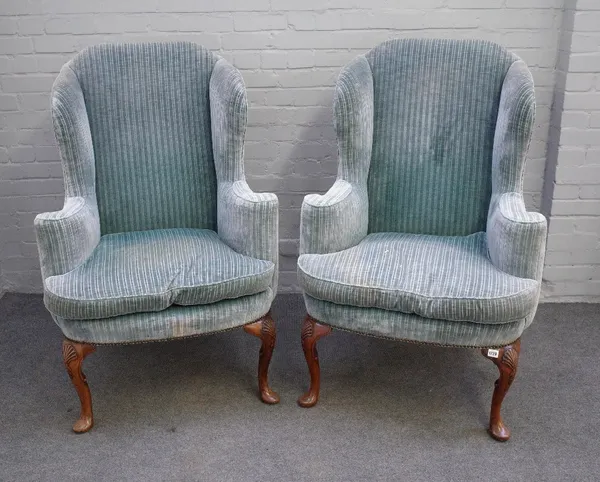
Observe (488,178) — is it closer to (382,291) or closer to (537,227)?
(537,227)

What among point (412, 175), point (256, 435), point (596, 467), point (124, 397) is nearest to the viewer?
point (596, 467)

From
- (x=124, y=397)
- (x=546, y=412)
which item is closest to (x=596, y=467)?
(x=546, y=412)

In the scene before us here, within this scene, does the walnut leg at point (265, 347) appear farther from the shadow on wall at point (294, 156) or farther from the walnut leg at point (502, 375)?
the shadow on wall at point (294, 156)

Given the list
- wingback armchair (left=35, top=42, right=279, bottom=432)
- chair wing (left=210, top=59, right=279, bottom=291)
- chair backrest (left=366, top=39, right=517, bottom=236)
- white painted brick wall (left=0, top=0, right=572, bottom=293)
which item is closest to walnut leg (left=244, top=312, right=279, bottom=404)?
wingback armchair (left=35, top=42, right=279, bottom=432)

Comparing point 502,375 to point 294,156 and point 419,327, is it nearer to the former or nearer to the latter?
point 419,327

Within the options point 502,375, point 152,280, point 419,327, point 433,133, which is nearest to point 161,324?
point 152,280

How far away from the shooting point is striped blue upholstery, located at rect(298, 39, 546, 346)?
1896 mm

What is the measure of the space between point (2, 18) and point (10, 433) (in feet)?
4.87

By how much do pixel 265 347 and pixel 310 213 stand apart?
1.41 ft

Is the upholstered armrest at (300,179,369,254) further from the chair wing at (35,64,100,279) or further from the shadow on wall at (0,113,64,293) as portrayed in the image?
the shadow on wall at (0,113,64,293)

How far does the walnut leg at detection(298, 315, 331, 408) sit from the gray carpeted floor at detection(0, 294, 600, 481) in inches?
1.4

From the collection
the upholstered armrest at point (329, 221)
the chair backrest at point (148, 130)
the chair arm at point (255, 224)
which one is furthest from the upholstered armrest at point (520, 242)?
the chair backrest at point (148, 130)

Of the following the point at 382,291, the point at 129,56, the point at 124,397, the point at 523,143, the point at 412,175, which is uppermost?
the point at 129,56

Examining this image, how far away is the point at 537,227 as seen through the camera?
1.89 m
